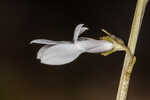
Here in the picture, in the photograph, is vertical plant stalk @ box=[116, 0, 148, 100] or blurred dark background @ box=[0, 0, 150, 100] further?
blurred dark background @ box=[0, 0, 150, 100]

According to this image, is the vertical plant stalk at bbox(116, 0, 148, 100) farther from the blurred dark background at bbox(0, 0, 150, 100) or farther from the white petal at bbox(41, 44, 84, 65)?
the blurred dark background at bbox(0, 0, 150, 100)

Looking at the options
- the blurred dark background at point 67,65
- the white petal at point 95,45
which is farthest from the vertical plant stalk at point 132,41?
the blurred dark background at point 67,65

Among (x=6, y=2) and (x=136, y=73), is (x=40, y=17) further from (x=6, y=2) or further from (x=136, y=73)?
(x=136, y=73)

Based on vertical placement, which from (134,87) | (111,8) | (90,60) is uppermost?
(111,8)

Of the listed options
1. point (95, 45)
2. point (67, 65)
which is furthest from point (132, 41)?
point (67, 65)

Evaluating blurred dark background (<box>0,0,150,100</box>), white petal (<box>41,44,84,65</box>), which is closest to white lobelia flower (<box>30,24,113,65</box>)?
white petal (<box>41,44,84,65</box>)

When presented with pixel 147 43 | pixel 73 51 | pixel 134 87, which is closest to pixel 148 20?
pixel 147 43
